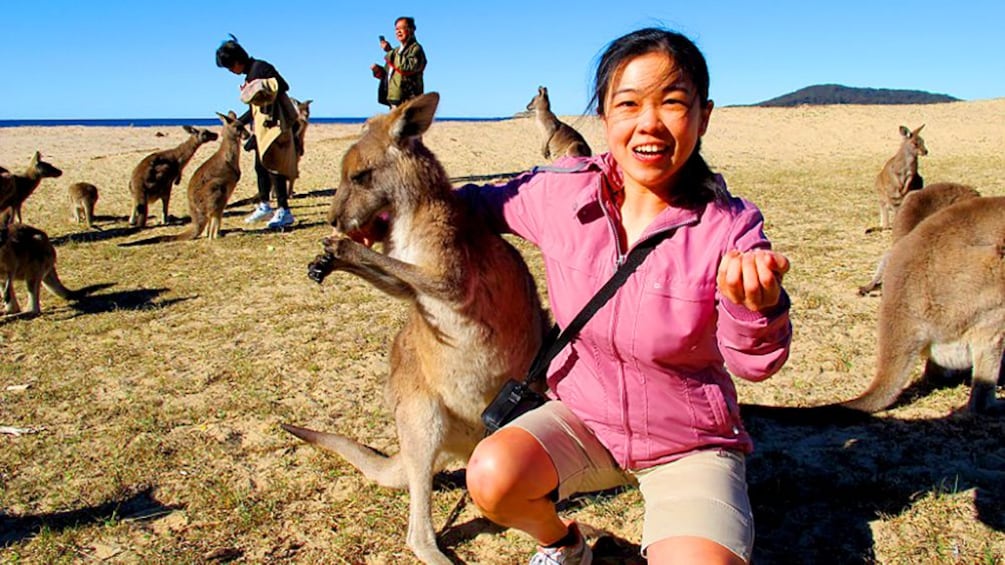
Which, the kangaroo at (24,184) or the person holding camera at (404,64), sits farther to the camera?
the person holding camera at (404,64)

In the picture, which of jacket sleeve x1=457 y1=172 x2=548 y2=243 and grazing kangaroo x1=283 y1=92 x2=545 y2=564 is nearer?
jacket sleeve x1=457 y1=172 x2=548 y2=243

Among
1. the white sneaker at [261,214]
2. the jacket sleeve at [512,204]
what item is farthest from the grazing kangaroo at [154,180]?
the jacket sleeve at [512,204]

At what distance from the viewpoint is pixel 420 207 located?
254cm

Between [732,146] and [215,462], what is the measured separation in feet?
50.6

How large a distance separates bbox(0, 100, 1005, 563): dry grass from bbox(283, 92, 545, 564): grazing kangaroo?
364 millimetres

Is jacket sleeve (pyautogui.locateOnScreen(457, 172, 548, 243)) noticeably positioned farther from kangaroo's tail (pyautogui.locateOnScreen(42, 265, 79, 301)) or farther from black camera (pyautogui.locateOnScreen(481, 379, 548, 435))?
kangaroo's tail (pyautogui.locateOnScreen(42, 265, 79, 301))

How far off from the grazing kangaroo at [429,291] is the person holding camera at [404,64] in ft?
21.2

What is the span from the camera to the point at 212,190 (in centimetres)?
714

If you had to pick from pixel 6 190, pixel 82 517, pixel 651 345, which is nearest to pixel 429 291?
pixel 651 345

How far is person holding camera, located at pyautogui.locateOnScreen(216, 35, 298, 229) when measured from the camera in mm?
7367

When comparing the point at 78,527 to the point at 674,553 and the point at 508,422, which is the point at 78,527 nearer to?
the point at 508,422

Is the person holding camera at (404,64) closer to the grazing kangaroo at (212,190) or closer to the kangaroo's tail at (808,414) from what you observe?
the grazing kangaroo at (212,190)

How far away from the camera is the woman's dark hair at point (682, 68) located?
1795 millimetres

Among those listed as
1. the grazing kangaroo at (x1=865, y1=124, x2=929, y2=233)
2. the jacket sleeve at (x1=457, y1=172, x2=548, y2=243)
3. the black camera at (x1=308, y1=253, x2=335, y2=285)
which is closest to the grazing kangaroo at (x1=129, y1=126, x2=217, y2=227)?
the jacket sleeve at (x1=457, y1=172, x2=548, y2=243)
